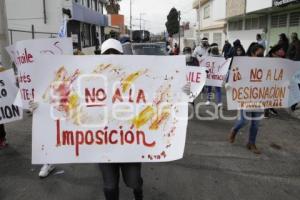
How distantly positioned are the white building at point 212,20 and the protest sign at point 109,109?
28736 millimetres

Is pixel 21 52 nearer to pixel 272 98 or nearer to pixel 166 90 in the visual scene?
pixel 166 90

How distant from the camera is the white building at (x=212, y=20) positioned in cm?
3414

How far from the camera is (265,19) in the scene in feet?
75.1

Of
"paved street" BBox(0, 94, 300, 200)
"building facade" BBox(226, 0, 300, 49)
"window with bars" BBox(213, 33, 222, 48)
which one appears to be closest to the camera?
"paved street" BBox(0, 94, 300, 200)

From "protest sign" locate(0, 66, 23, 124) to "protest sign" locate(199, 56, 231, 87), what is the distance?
5466 millimetres

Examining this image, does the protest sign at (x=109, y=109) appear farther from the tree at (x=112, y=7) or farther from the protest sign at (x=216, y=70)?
the tree at (x=112, y=7)

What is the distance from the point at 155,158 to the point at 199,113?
5.91m

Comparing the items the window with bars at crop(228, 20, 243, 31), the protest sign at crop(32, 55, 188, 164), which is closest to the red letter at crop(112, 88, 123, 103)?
the protest sign at crop(32, 55, 188, 164)

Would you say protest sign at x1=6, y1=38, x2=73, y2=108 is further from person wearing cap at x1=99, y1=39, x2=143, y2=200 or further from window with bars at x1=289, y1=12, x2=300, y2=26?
window with bars at x1=289, y1=12, x2=300, y2=26

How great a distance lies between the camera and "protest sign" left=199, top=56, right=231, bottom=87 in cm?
969

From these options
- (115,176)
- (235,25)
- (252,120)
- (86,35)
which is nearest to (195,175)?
(252,120)

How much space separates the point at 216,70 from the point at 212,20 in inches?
1276

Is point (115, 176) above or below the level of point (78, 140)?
below

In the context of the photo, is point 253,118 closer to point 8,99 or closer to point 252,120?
point 252,120
